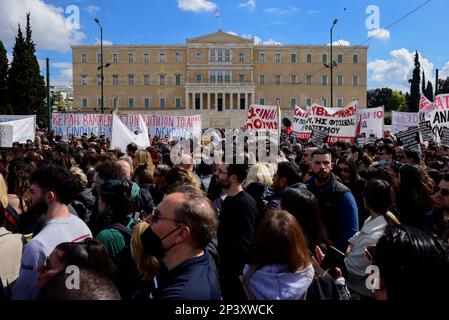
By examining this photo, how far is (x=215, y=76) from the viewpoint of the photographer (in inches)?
2837

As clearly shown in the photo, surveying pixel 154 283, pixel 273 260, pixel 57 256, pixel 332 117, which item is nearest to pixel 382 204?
pixel 273 260

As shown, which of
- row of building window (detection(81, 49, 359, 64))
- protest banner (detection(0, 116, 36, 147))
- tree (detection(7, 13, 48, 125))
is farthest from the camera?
row of building window (detection(81, 49, 359, 64))

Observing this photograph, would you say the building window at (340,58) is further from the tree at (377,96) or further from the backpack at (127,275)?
the backpack at (127,275)

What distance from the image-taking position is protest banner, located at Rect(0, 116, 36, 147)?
11.0 m

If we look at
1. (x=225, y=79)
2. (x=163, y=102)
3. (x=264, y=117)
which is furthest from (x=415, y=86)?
(x=264, y=117)

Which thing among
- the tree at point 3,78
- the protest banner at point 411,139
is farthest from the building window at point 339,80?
the protest banner at point 411,139

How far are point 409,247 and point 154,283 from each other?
1.18m

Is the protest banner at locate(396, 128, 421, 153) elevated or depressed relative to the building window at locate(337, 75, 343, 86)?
depressed

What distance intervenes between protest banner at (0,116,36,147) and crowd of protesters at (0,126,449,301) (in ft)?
24.8

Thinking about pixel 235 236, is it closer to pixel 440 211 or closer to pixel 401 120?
pixel 440 211

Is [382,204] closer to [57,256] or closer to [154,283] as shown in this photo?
[154,283]

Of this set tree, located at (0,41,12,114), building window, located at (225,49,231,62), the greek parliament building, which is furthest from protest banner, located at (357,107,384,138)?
building window, located at (225,49,231,62)

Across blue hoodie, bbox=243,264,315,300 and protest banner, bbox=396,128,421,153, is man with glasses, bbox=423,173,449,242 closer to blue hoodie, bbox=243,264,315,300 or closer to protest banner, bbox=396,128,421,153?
blue hoodie, bbox=243,264,315,300

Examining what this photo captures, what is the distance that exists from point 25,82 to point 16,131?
107ft
